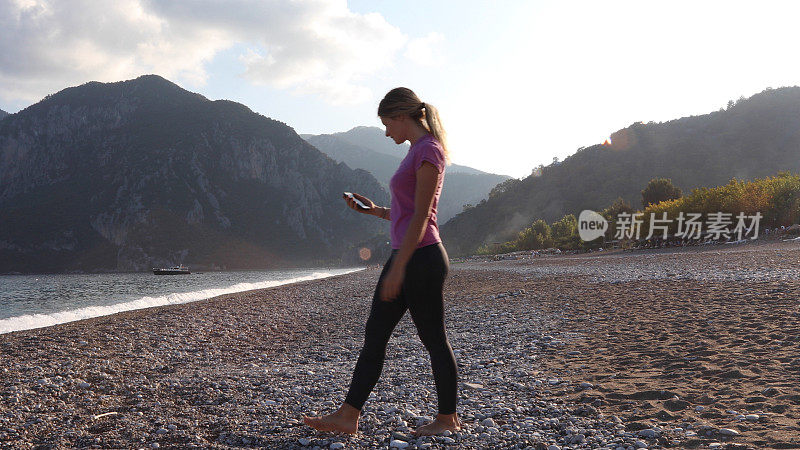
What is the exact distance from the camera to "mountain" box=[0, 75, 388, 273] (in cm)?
12800

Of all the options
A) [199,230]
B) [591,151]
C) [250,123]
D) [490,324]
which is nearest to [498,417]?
[490,324]

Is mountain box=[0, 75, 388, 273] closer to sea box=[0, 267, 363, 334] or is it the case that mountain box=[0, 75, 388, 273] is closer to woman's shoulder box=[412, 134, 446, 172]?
sea box=[0, 267, 363, 334]

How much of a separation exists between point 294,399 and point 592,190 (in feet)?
330

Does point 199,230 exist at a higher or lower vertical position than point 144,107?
lower

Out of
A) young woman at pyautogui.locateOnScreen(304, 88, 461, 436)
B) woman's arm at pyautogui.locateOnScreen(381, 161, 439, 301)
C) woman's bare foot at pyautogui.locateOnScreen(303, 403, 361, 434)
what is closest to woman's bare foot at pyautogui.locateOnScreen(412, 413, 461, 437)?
young woman at pyautogui.locateOnScreen(304, 88, 461, 436)

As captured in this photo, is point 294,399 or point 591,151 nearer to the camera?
point 294,399

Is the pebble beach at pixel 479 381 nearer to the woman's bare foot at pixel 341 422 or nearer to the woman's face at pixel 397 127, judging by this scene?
the woman's bare foot at pixel 341 422

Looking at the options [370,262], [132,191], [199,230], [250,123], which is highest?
[250,123]

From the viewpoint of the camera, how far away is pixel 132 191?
131 meters

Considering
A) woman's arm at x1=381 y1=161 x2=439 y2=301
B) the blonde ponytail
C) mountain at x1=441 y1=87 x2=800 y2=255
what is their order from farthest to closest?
1. mountain at x1=441 y1=87 x2=800 y2=255
2. the blonde ponytail
3. woman's arm at x1=381 y1=161 x2=439 y2=301

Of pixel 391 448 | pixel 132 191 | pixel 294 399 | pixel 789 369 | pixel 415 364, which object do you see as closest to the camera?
pixel 391 448

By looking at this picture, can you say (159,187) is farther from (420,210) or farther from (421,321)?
(420,210)

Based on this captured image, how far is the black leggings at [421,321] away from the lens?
3.12 m

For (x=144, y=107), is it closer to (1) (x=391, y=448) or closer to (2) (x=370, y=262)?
(2) (x=370, y=262)
